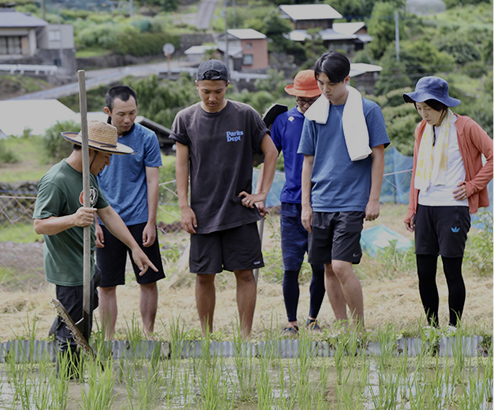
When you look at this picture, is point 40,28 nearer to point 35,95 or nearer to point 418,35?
point 35,95

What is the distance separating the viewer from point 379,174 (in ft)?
12.2

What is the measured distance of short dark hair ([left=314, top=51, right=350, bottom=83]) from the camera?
3.58 meters

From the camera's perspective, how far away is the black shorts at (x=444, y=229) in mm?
3695

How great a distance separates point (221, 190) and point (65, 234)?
953 mm

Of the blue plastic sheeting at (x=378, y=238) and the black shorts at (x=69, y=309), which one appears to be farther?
the blue plastic sheeting at (x=378, y=238)

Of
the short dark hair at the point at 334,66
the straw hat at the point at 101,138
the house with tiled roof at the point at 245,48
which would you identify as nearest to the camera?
the straw hat at the point at 101,138

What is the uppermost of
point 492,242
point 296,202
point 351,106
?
point 351,106

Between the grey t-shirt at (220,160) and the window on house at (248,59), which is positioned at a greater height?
the window on house at (248,59)

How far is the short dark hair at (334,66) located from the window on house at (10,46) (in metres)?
39.4

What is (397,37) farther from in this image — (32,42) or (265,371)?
(265,371)

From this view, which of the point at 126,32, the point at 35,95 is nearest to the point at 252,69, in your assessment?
→ the point at 126,32

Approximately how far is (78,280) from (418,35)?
4321 centimetres

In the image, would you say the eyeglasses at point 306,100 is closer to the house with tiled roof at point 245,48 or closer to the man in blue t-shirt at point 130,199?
the man in blue t-shirt at point 130,199

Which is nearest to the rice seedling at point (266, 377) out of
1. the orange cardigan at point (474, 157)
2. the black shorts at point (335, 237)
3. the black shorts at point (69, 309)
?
the black shorts at point (69, 309)
